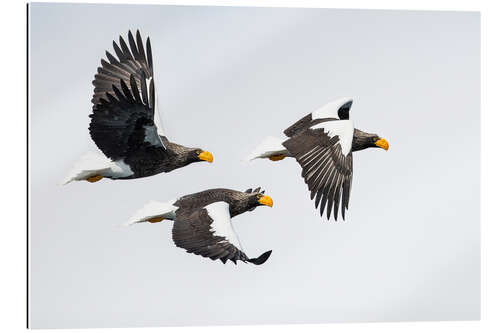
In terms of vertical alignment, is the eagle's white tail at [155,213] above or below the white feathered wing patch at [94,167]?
below

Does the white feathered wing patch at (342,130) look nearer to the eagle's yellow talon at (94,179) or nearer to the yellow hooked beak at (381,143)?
the yellow hooked beak at (381,143)

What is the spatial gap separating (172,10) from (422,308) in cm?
266

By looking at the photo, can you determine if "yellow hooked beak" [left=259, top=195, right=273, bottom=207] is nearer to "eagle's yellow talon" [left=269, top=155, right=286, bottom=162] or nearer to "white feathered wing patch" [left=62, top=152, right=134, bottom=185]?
"eagle's yellow talon" [left=269, top=155, right=286, bottom=162]

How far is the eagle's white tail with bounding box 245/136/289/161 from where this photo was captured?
7.12 m

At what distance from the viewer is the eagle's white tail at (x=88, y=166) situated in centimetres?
679

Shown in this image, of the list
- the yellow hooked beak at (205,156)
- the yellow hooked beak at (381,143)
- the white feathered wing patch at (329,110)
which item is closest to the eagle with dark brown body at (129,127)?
the yellow hooked beak at (205,156)

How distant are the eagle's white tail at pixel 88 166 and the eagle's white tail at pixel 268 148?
0.95 m

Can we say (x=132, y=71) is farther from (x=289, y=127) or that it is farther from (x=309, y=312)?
(x=309, y=312)

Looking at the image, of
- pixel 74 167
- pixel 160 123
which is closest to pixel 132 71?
pixel 160 123

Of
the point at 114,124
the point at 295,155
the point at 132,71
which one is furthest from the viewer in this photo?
the point at 132,71

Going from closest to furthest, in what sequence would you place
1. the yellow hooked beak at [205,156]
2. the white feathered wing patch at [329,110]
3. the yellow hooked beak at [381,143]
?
the yellow hooked beak at [205,156] → the white feathered wing patch at [329,110] → the yellow hooked beak at [381,143]

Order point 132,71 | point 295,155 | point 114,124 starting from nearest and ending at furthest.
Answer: point 114,124 → point 295,155 → point 132,71

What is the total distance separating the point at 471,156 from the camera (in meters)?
7.66

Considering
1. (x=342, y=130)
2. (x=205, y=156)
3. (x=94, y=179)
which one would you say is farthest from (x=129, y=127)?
(x=342, y=130)
